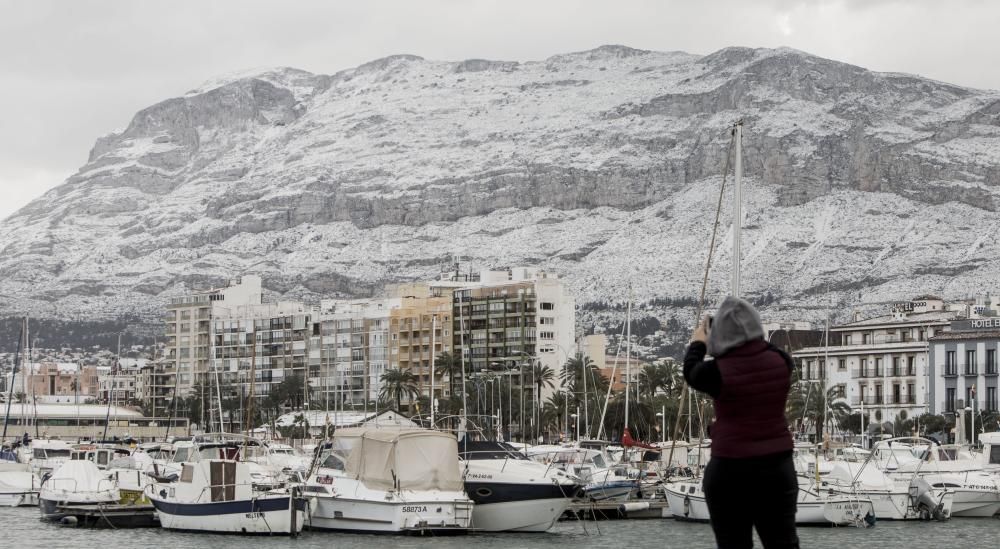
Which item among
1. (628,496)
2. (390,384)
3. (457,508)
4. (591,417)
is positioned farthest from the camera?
(390,384)

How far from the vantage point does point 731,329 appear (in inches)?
496

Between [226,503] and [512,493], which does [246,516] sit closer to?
[226,503]

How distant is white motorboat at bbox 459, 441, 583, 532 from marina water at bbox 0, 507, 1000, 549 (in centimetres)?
50

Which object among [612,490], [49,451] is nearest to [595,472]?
[612,490]

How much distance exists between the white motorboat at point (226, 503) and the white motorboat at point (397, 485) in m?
1.28

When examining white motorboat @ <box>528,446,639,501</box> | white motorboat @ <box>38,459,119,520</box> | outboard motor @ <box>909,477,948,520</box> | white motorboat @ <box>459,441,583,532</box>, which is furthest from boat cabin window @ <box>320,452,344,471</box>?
outboard motor @ <box>909,477,948,520</box>

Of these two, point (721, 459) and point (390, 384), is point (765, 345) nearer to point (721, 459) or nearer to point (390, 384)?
point (721, 459)

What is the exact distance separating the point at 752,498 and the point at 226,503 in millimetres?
40984

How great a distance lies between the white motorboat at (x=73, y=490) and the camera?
60.1 meters

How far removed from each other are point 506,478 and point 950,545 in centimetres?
1386

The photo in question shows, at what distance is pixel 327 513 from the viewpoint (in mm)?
50938

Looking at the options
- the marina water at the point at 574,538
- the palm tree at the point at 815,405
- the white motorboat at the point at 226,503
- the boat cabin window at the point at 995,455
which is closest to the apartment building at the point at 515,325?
the palm tree at the point at 815,405

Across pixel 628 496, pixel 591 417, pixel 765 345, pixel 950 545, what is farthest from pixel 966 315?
pixel 765 345

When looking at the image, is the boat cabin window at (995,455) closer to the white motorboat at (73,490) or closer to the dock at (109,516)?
the dock at (109,516)
